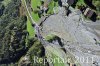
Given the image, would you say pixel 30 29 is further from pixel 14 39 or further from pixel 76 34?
pixel 76 34

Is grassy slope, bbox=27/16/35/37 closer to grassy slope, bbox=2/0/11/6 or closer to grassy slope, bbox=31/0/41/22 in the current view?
grassy slope, bbox=31/0/41/22

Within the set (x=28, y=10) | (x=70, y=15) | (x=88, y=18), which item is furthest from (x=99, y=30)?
(x=28, y=10)

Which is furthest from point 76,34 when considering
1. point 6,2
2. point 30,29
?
point 6,2

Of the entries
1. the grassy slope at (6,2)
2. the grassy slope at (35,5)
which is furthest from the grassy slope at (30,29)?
the grassy slope at (6,2)

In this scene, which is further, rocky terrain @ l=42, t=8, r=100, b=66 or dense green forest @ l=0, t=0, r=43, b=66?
dense green forest @ l=0, t=0, r=43, b=66

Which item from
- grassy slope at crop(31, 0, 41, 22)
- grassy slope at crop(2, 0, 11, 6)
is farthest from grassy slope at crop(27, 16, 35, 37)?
grassy slope at crop(2, 0, 11, 6)

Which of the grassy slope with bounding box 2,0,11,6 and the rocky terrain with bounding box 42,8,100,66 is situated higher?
the grassy slope with bounding box 2,0,11,6

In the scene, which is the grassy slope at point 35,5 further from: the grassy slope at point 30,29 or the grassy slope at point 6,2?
the grassy slope at point 6,2

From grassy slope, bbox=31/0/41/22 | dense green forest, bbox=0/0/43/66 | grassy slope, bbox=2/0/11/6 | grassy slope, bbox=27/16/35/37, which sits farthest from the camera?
grassy slope, bbox=2/0/11/6

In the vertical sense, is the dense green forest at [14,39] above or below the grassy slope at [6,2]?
below

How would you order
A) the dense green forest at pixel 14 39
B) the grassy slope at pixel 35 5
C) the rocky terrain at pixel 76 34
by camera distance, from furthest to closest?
the dense green forest at pixel 14 39 < the grassy slope at pixel 35 5 < the rocky terrain at pixel 76 34

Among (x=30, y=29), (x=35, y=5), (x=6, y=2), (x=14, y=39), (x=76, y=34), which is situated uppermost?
(x=35, y=5)
